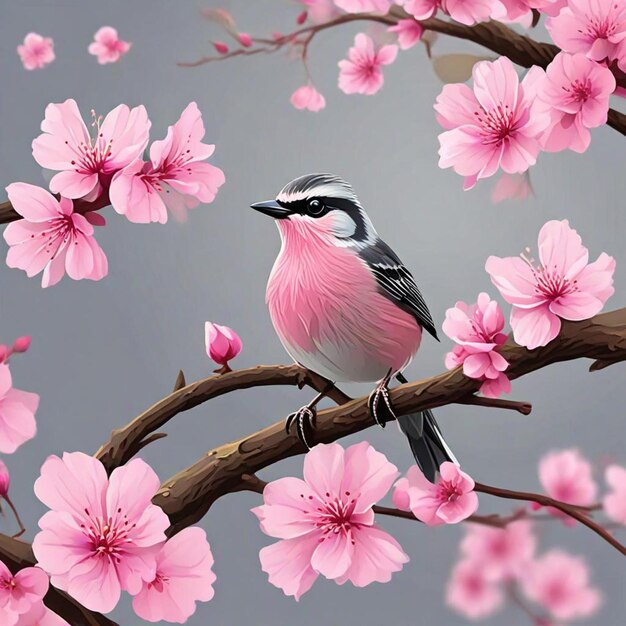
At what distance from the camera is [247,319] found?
2.73 ft

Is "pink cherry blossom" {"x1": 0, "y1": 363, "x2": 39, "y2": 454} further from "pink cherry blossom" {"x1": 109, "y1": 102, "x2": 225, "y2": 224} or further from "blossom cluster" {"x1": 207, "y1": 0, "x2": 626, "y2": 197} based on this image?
"blossom cluster" {"x1": 207, "y1": 0, "x2": 626, "y2": 197}

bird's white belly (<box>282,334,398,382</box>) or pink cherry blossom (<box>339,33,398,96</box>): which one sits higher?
pink cherry blossom (<box>339,33,398,96</box>)

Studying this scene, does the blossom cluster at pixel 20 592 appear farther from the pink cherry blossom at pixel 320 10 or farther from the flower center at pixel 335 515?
the pink cherry blossom at pixel 320 10

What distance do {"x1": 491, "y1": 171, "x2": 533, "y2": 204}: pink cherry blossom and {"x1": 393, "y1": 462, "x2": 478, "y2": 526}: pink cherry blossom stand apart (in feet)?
1.03

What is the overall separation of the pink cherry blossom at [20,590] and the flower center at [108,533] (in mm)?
86

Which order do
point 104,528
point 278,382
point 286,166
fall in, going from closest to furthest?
point 104,528, point 278,382, point 286,166

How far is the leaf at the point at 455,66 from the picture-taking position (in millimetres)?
854

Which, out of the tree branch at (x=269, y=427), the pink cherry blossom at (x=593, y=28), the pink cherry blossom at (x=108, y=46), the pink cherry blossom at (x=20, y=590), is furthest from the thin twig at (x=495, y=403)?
the pink cherry blossom at (x=108, y=46)

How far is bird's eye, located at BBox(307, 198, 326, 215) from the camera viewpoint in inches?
29.5

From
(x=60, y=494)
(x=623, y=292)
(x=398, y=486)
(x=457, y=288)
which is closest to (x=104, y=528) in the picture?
(x=60, y=494)

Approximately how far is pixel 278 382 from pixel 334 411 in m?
0.09

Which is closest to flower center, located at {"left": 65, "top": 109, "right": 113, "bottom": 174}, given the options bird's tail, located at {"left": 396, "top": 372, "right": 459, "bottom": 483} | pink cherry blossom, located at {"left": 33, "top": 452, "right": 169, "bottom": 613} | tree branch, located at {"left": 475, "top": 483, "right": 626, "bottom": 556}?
pink cherry blossom, located at {"left": 33, "top": 452, "right": 169, "bottom": 613}

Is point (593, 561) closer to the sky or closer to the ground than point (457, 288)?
closer to the ground

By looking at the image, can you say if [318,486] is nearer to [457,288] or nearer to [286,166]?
[457,288]
